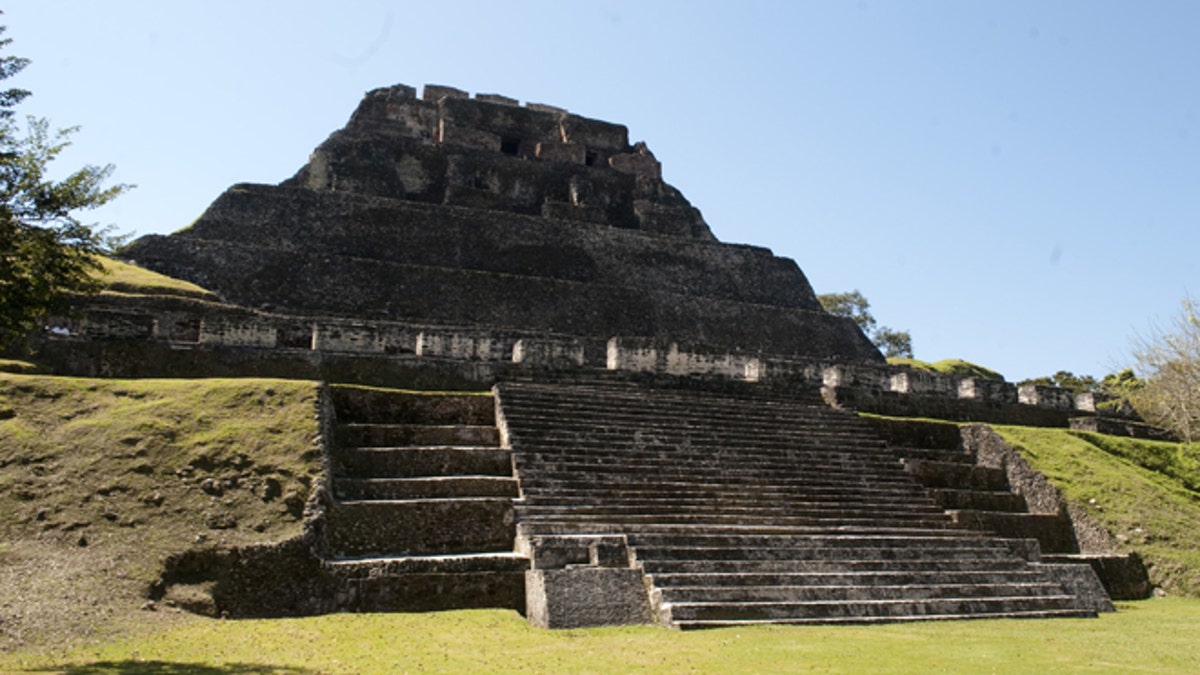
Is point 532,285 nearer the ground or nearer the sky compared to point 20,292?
nearer the sky

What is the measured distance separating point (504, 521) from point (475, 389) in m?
4.60

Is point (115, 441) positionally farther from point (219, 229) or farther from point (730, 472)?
point (219, 229)

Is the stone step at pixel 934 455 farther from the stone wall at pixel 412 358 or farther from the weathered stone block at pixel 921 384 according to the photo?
the weathered stone block at pixel 921 384

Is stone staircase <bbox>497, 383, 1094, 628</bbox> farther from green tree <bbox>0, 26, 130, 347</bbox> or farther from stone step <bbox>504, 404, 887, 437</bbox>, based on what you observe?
green tree <bbox>0, 26, 130, 347</bbox>

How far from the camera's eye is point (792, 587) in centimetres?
962

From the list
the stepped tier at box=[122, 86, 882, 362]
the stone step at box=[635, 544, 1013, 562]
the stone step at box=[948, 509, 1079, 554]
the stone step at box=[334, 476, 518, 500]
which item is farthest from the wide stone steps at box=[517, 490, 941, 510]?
the stepped tier at box=[122, 86, 882, 362]

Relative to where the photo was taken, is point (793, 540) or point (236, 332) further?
point (236, 332)

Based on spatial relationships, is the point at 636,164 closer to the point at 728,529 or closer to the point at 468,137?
the point at 468,137

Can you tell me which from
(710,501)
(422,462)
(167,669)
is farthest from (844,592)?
(167,669)

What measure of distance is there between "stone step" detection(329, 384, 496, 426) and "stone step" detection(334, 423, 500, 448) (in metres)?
0.51

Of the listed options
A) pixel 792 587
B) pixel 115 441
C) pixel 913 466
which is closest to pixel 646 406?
pixel 913 466

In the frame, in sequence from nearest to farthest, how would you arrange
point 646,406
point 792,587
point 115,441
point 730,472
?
point 792,587 → point 115,441 → point 730,472 → point 646,406

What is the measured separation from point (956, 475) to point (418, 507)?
8555mm

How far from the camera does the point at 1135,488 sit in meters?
15.2
